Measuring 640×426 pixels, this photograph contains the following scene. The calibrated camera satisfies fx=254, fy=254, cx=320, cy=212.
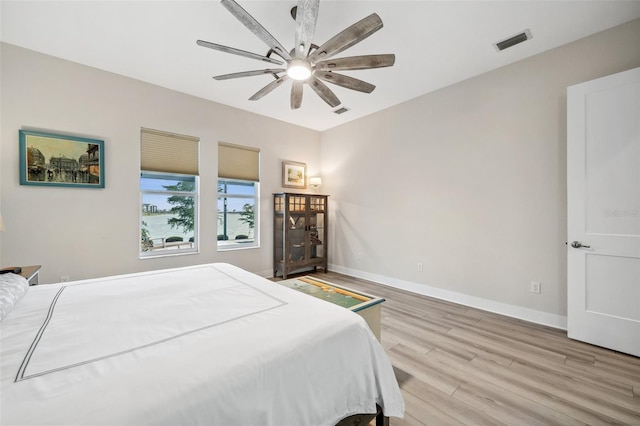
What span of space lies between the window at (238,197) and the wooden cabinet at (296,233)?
40 cm

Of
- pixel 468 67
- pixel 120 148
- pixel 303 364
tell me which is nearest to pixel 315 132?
pixel 468 67

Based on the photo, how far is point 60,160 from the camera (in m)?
2.87

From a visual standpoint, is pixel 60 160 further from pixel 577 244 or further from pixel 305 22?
pixel 577 244

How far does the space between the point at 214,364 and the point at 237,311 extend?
437 millimetres

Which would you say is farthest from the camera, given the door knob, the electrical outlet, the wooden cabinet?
the wooden cabinet

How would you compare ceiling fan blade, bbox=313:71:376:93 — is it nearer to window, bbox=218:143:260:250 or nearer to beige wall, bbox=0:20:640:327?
beige wall, bbox=0:20:640:327

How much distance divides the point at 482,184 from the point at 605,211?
1.10 meters

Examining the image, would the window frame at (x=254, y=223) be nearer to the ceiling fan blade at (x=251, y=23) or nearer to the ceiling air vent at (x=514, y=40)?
the ceiling fan blade at (x=251, y=23)

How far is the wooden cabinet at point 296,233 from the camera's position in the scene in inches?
175

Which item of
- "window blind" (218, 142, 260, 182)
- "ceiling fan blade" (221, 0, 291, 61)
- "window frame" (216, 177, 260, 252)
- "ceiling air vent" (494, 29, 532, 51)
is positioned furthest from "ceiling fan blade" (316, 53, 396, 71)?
"window frame" (216, 177, 260, 252)

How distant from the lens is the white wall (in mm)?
2658

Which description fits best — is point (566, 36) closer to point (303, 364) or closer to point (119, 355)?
point (303, 364)

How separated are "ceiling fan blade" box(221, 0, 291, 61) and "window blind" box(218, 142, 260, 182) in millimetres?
2412

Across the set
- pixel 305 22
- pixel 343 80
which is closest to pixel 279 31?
pixel 343 80
